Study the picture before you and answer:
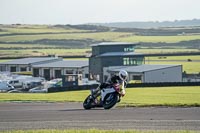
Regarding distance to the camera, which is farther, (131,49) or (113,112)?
(131,49)

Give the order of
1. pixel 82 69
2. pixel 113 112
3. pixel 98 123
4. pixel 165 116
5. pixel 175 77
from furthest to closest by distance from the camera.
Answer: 1. pixel 82 69
2. pixel 175 77
3. pixel 113 112
4. pixel 165 116
5. pixel 98 123

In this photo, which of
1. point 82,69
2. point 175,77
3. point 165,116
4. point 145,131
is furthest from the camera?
point 82,69

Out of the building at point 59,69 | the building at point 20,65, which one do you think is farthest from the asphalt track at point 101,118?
the building at point 20,65

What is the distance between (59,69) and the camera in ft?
269

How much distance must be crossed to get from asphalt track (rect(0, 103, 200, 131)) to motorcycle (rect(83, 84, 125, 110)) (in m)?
0.36

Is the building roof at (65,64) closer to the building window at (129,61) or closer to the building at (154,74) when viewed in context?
the building window at (129,61)

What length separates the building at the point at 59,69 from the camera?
80.1 meters

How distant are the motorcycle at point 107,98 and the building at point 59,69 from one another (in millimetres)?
57621

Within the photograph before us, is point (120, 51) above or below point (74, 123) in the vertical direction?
above

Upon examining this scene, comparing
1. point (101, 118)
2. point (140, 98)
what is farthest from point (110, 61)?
point (101, 118)

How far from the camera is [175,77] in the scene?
7000 cm

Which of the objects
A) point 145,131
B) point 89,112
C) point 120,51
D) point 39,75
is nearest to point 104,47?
point 120,51

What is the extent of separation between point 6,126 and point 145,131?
186 inches

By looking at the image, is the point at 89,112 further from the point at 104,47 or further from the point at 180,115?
the point at 104,47
